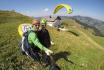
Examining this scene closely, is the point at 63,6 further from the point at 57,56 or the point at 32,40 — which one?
the point at 32,40

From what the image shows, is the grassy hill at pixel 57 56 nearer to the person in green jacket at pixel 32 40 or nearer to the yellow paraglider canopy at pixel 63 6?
the person in green jacket at pixel 32 40

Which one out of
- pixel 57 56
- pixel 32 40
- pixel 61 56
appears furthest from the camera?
pixel 61 56

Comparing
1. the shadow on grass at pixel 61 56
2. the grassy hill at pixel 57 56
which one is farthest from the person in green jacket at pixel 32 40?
the shadow on grass at pixel 61 56

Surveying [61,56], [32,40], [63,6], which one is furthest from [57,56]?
[63,6]

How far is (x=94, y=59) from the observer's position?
28859mm

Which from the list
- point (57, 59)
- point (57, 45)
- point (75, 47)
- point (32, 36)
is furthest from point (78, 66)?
point (32, 36)

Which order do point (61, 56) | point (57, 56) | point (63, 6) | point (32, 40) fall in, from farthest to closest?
point (63, 6) → point (61, 56) → point (57, 56) → point (32, 40)

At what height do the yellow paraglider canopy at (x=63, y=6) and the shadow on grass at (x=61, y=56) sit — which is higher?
the yellow paraglider canopy at (x=63, y=6)

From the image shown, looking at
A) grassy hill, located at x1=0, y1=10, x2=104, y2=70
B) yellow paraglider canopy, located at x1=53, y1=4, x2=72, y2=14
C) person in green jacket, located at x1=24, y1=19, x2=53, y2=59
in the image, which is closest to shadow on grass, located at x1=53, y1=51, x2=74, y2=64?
grassy hill, located at x1=0, y1=10, x2=104, y2=70

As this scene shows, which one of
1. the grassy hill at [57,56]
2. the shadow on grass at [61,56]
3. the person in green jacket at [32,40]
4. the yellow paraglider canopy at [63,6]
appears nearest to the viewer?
the person in green jacket at [32,40]

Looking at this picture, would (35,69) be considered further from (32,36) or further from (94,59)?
(94,59)

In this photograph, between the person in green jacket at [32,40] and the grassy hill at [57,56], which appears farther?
the grassy hill at [57,56]

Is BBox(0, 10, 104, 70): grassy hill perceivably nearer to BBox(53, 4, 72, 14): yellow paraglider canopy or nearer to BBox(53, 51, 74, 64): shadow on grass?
BBox(53, 51, 74, 64): shadow on grass

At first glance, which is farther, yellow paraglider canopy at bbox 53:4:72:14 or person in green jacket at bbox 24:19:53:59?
yellow paraglider canopy at bbox 53:4:72:14
